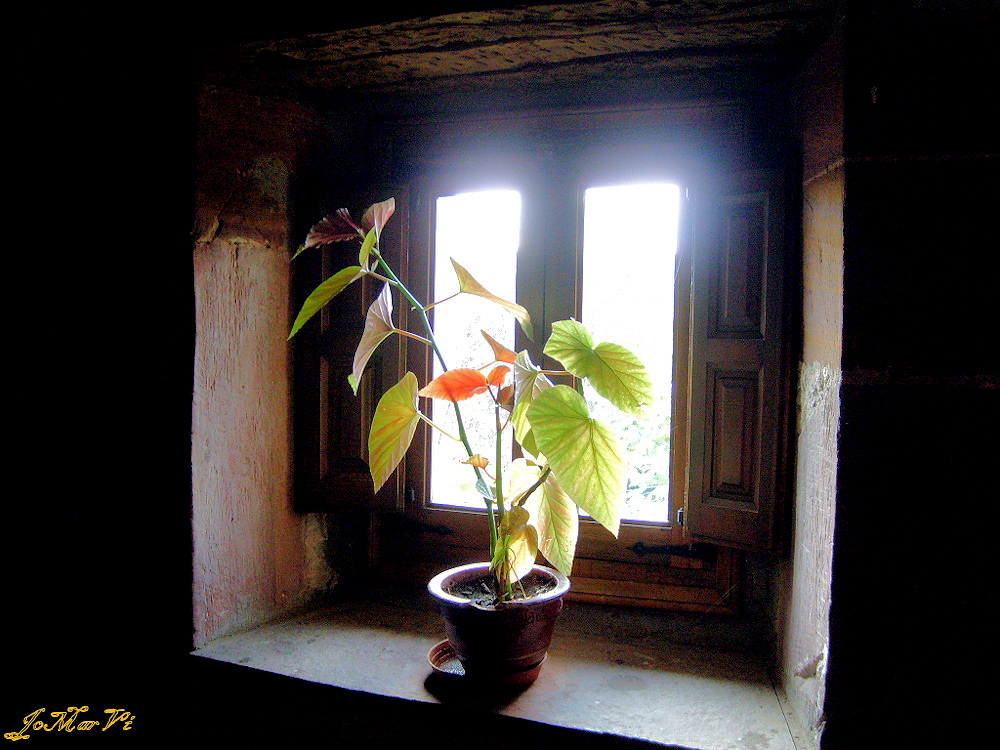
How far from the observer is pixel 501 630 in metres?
1.19

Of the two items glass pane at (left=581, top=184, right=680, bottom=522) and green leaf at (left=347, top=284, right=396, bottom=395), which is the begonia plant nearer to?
green leaf at (left=347, top=284, right=396, bottom=395)

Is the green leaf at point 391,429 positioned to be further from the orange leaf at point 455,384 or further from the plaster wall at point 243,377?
the plaster wall at point 243,377

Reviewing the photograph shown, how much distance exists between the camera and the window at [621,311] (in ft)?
4.51

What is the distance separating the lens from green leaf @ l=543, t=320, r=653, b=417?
3.61 ft

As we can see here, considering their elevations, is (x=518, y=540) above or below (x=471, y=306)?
below

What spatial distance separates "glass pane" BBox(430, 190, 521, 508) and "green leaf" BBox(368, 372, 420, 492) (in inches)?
17.8

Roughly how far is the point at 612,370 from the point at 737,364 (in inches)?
16.4

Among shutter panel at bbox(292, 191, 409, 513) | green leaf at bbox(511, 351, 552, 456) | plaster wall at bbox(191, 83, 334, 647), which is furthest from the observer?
shutter panel at bbox(292, 191, 409, 513)

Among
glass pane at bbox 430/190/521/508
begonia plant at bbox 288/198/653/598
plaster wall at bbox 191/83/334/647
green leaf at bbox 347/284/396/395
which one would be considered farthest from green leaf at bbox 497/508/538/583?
plaster wall at bbox 191/83/334/647

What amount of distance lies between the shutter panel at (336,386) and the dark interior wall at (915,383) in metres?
1.04

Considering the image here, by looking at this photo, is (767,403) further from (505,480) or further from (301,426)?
(301,426)

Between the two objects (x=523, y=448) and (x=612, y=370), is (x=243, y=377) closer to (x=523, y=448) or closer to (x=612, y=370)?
(x=523, y=448)

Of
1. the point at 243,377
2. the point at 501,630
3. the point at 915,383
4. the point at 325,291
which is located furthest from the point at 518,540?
the point at 243,377

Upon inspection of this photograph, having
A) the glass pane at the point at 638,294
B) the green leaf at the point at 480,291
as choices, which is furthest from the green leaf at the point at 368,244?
the glass pane at the point at 638,294
